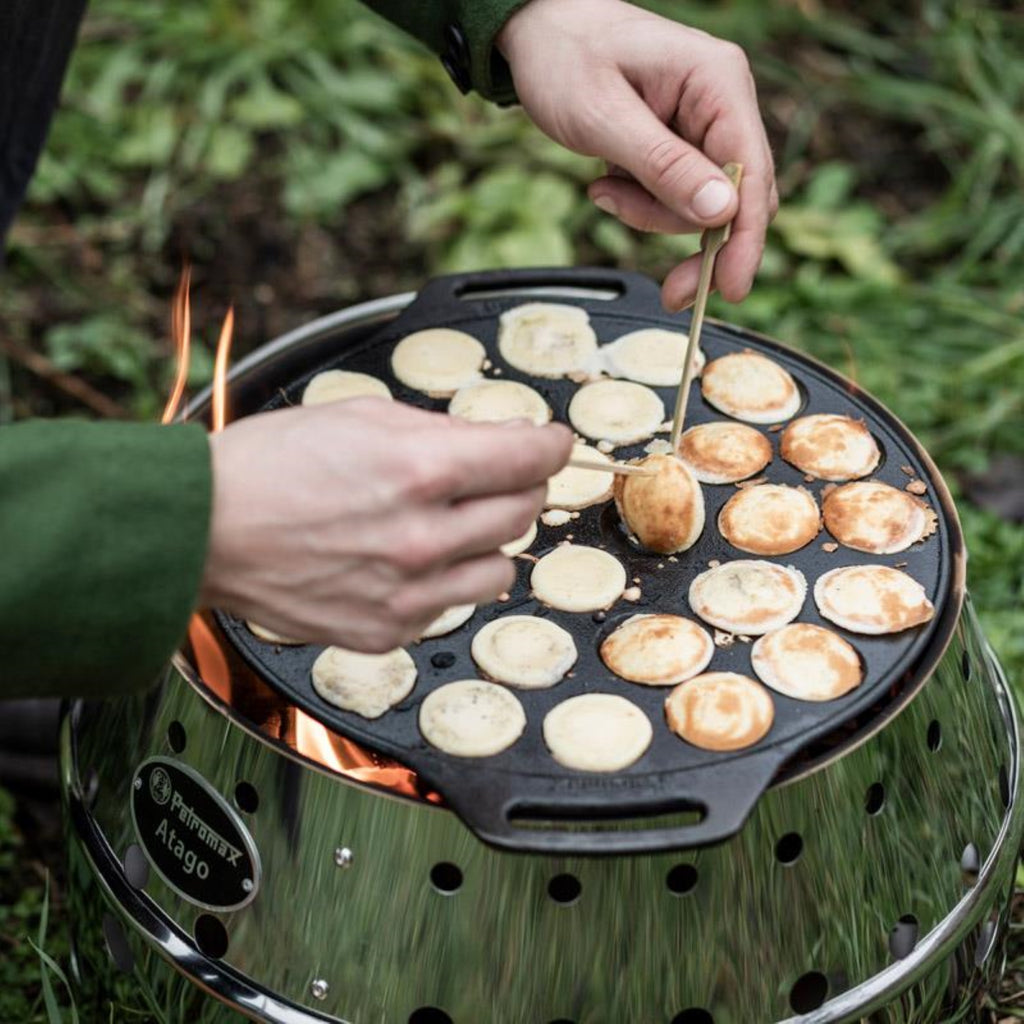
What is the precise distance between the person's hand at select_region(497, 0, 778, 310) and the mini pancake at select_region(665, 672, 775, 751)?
649mm

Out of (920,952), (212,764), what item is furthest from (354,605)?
(920,952)

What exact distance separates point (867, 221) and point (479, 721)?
118 inches

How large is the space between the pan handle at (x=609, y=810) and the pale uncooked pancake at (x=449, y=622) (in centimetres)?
29

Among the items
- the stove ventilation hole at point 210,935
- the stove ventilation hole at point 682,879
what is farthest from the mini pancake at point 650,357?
the stove ventilation hole at point 210,935

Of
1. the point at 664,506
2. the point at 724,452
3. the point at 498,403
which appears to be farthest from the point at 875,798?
the point at 498,403

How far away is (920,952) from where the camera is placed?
1.78 m

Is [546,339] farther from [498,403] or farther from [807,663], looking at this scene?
[807,663]

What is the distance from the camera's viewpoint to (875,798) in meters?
1.72

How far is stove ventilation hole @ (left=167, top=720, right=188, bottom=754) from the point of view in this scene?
1771 mm

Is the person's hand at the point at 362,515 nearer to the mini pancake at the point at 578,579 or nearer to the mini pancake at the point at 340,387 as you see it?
the mini pancake at the point at 578,579

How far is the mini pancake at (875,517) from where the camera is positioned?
6.29ft

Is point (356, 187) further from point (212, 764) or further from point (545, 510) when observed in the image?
point (212, 764)

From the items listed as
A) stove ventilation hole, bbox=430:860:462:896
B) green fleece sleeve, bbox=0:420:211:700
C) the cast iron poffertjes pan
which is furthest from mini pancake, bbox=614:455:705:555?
green fleece sleeve, bbox=0:420:211:700

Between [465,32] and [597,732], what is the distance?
1214mm
